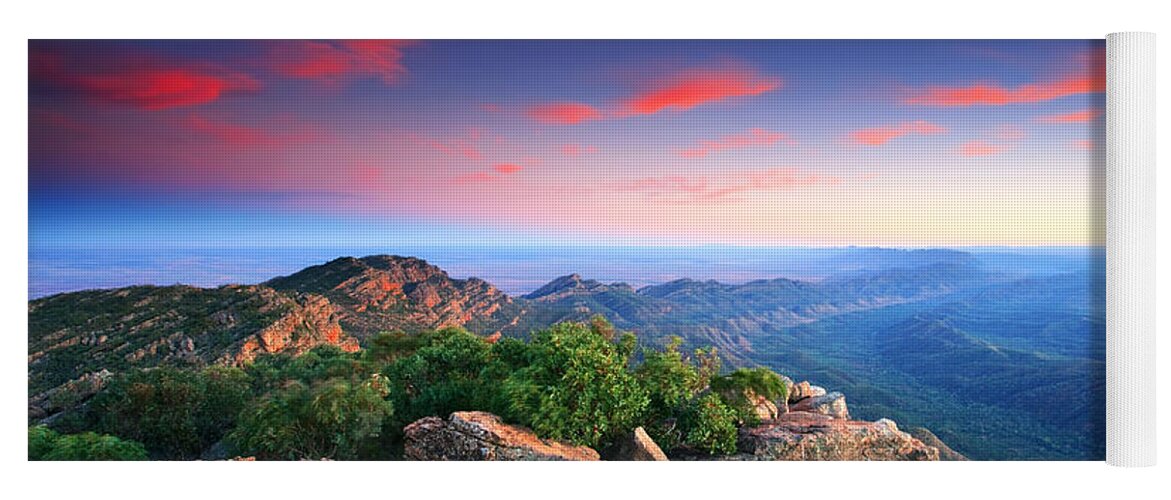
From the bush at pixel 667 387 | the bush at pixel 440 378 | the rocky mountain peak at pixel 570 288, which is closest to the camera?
the bush at pixel 667 387

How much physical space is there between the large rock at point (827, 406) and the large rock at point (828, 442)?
56 centimetres

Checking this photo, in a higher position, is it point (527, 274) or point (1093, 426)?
point (527, 274)

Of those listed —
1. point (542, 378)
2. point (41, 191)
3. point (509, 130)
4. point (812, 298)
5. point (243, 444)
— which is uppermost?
point (509, 130)

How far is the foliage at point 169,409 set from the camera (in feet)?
22.1

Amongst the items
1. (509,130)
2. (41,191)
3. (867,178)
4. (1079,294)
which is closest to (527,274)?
(509,130)

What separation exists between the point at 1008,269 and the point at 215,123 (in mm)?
7920

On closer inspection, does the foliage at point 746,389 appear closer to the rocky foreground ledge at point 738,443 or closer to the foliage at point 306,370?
the rocky foreground ledge at point 738,443

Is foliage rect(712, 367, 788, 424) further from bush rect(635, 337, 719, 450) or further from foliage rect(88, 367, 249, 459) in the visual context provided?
foliage rect(88, 367, 249, 459)

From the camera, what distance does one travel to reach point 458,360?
6613 millimetres

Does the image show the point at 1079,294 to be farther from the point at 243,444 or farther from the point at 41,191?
the point at 41,191

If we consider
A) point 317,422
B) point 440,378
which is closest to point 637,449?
point 440,378

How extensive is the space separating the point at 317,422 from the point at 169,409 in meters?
1.70

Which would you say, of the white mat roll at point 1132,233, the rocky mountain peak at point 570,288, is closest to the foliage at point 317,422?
the rocky mountain peak at point 570,288

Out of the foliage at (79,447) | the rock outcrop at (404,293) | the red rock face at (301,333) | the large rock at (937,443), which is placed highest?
the rock outcrop at (404,293)
